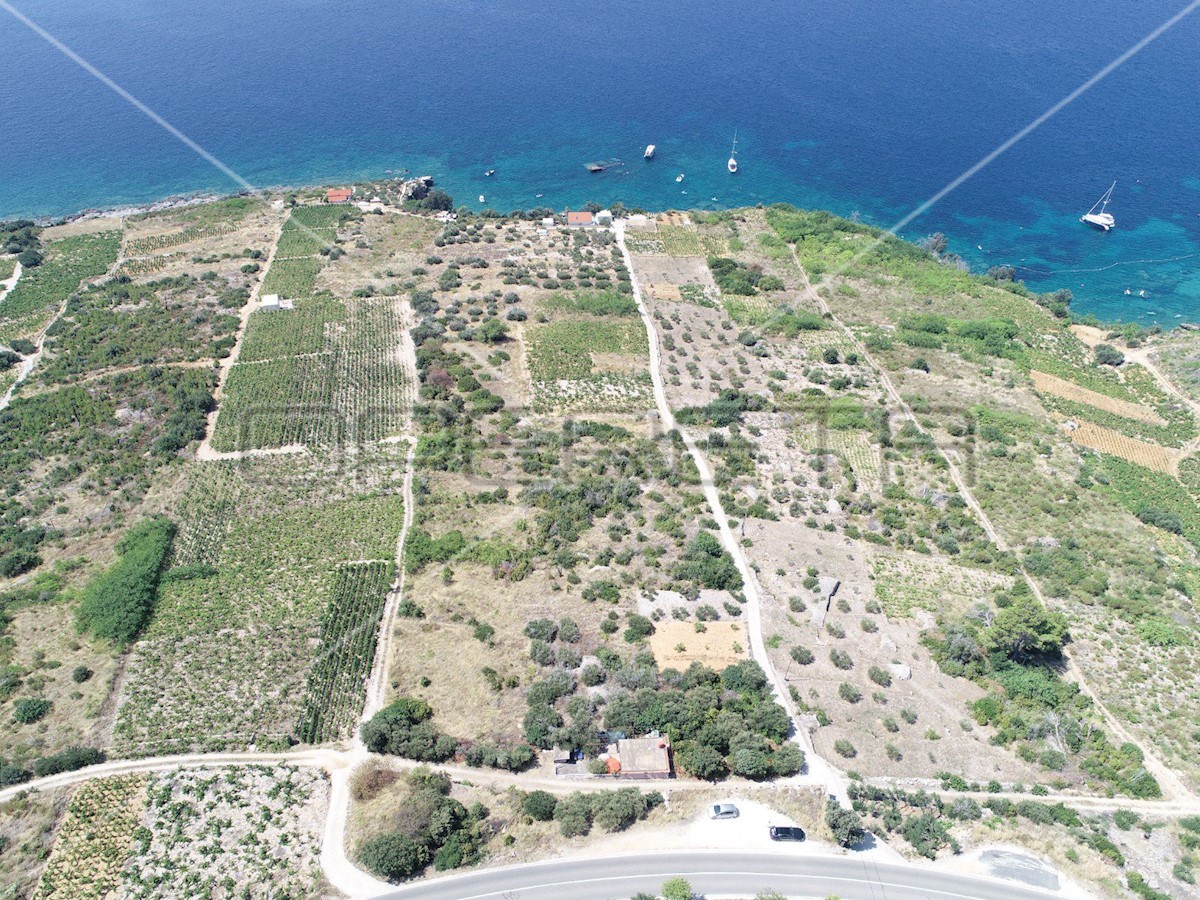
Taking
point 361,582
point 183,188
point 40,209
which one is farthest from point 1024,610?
point 40,209

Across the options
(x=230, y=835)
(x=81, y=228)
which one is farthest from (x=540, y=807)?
(x=81, y=228)

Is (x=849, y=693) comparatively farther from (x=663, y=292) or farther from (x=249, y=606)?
(x=663, y=292)

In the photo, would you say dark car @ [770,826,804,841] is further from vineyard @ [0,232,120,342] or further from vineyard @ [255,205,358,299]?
vineyard @ [0,232,120,342]

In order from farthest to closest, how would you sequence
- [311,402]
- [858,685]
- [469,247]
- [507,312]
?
[469,247]
[507,312]
[311,402]
[858,685]

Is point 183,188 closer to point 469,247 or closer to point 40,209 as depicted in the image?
point 40,209

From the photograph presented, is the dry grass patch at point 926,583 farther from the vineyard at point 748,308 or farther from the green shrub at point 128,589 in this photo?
the green shrub at point 128,589

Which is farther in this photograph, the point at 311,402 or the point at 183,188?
the point at 183,188
